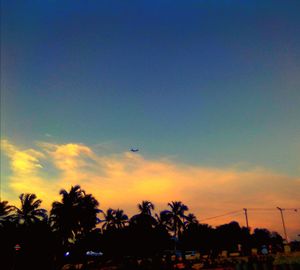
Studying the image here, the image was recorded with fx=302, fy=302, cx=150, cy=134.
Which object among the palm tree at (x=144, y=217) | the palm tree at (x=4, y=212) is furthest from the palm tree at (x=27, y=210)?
the palm tree at (x=144, y=217)

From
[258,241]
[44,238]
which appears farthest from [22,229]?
[258,241]

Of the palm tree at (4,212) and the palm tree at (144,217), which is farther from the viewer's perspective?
the palm tree at (144,217)

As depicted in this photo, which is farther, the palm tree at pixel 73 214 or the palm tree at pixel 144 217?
→ the palm tree at pixel 144 217

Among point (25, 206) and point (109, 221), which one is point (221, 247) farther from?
point (25, 206)

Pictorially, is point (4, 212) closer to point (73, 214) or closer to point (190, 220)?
point (73, 214)

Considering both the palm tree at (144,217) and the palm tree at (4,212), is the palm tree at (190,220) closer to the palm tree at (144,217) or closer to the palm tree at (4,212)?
the palm tree at (144,217)

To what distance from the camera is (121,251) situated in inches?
2744

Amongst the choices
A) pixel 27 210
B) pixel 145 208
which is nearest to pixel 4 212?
pixel 27 210

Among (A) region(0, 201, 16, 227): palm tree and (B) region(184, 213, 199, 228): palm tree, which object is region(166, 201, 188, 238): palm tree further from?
(A) region(0, 201, 16, 227): palm tree

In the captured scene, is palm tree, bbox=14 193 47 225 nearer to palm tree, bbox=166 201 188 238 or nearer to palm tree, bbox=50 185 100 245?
palm tree, bbox=50 185 100 245

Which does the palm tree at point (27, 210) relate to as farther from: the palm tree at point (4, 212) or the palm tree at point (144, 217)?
the palm tree at point (144, 217)

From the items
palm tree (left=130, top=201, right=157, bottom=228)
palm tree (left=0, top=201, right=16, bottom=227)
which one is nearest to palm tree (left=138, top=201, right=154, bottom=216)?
palm tree (left=130, top=201, right=157, bottom=228)

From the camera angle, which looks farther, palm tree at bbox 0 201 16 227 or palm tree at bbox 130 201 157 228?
palm tree at bbox 130 201 157 228

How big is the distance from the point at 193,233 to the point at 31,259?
6009 cm
